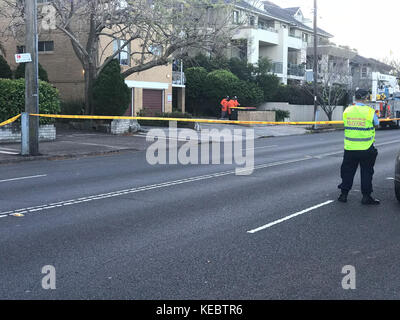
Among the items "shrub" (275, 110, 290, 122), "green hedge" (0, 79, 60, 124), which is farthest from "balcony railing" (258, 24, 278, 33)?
"green hedge" (0, 79, 60, 124)

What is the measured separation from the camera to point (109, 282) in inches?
221

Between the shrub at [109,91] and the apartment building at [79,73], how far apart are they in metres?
1.97

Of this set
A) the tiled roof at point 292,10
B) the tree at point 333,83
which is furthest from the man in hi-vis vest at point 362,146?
the tiled roof at point 292,10

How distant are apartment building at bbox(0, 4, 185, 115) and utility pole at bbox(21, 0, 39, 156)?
11087 mm

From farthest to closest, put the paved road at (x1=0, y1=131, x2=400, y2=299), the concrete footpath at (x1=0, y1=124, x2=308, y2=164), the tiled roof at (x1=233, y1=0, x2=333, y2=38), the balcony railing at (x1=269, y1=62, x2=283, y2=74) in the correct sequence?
the tiled roof at (x1=233, y1=0, x2=333, y2=38), the balcony railing at (x1=269, y1=62, x2=283, y2=74), the concrete footpath at (x1=0, y1=124, x2=308, y2=164), the paved road at (x1=0, y1=131, x2=400, y2=299)

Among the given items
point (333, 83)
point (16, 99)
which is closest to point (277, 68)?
point (333, 83)

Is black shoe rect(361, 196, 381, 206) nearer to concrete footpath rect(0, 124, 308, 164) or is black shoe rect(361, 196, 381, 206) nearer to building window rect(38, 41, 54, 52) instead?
concrete footpath rect(0, 124, 308, 164)

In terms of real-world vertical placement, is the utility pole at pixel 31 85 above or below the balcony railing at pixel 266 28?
below

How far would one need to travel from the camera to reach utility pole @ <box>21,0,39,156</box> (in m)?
17.2

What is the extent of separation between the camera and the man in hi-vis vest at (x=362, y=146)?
9.65 meters

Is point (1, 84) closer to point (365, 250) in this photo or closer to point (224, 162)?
point (224, 162)

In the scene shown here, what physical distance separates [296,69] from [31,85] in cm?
4130

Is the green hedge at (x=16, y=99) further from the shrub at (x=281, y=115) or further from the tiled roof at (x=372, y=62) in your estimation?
the tiled roof at (x=372, y=62)
